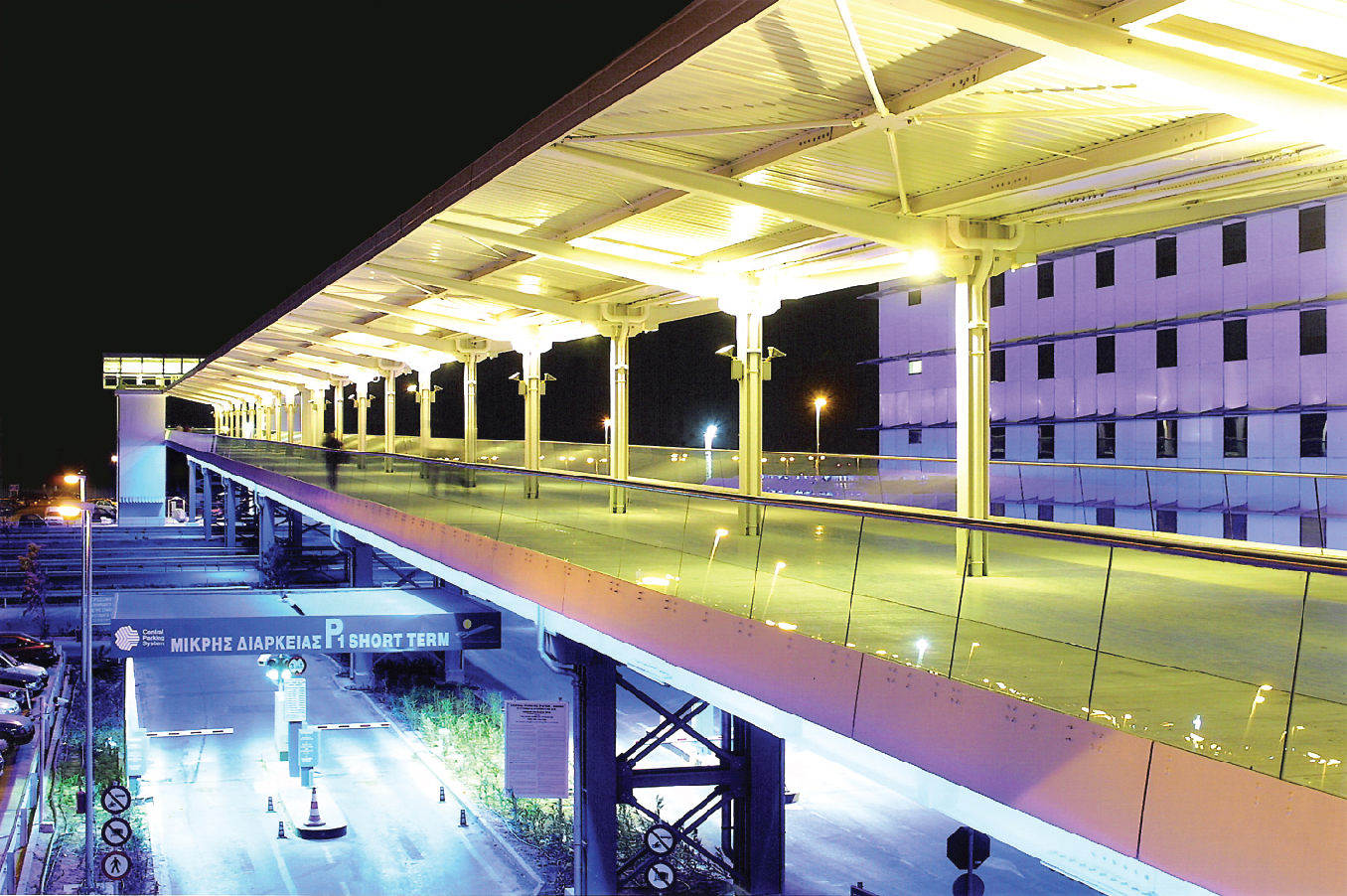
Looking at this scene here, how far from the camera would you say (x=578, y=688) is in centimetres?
1207

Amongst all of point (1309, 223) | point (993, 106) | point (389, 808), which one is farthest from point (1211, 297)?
point (993, 106)

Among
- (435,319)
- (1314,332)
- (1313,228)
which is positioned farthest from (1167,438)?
(435,319)

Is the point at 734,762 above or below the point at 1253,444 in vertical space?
below

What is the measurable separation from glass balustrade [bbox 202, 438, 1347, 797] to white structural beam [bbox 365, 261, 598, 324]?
27.6ft

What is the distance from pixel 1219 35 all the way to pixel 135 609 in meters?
14.2

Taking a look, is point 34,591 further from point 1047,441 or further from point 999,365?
point 1047,441

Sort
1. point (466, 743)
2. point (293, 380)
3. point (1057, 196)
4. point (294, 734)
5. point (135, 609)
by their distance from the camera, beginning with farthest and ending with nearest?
point (293, 380)
point (466, 743)
point (294, 734)
point (135, 609)
point (1057, 196)

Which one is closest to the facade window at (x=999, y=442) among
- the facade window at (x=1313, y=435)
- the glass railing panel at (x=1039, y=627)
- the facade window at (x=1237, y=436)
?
the facade window at (x=1237, y=436)

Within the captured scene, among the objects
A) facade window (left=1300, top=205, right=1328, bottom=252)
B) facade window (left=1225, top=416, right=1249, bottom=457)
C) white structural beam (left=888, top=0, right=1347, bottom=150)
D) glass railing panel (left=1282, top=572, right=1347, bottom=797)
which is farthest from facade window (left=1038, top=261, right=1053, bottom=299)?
glass railing panel (left=1282, top=572, right=1347, bottom=797)

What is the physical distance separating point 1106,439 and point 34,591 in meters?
35.9

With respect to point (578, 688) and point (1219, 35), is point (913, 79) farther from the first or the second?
point (578, 688)

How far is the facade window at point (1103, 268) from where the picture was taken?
40.9 metres

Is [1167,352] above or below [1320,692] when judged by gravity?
above

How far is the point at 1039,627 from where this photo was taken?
642cm
